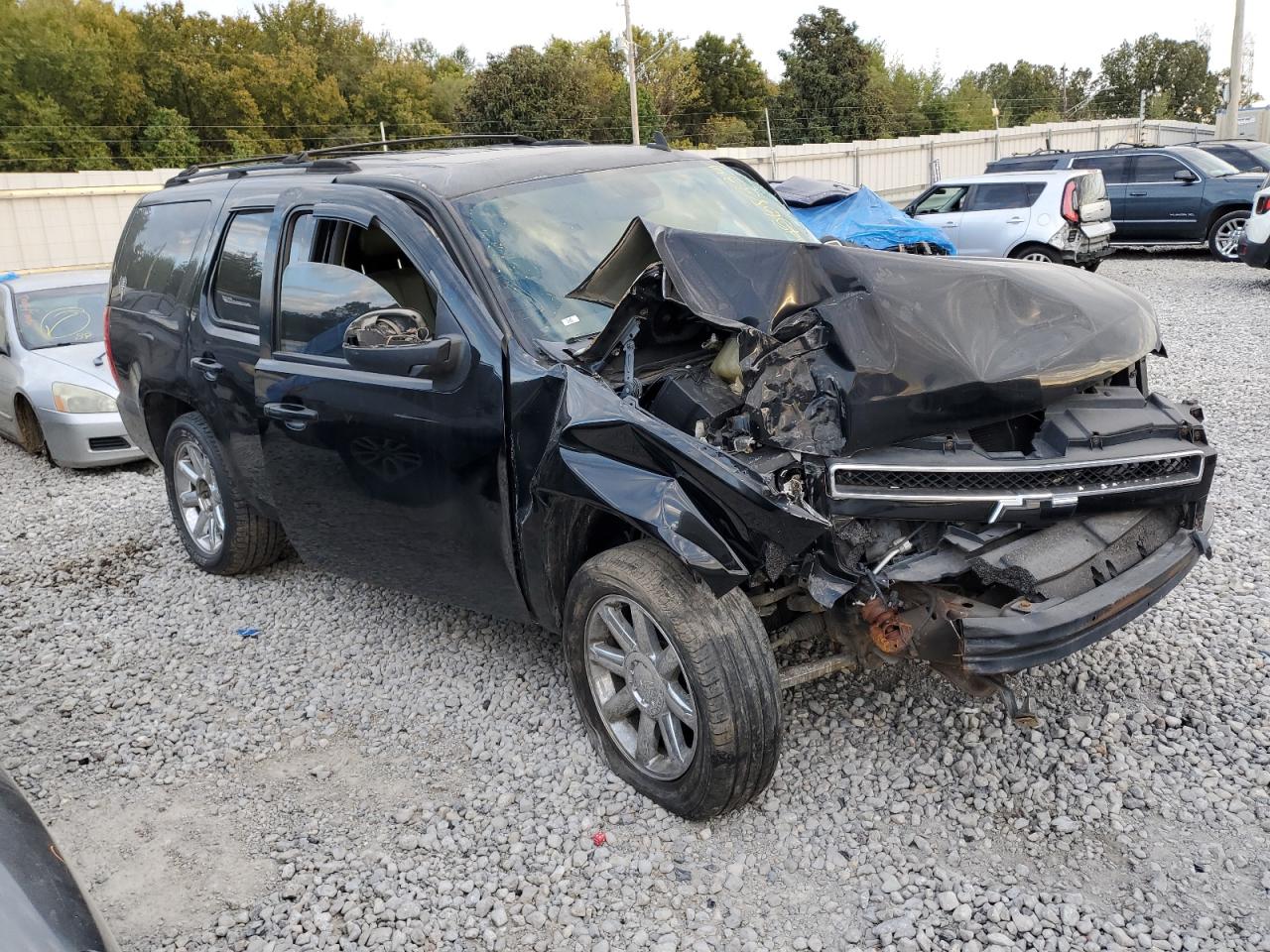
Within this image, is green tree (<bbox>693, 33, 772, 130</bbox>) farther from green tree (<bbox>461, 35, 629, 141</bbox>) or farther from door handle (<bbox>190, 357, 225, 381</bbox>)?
door handle (<bbox>190, 357, 225, 381</bbox>)

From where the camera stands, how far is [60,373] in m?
8.27

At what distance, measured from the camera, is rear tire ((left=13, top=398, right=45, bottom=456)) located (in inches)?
338

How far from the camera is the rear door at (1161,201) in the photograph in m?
15.4

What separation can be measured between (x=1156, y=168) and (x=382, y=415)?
50.6 feet

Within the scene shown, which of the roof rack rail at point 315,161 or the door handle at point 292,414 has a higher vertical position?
the roof rack rail at point 315,161

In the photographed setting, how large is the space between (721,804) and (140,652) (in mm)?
3068

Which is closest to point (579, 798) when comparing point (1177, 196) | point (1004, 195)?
point (1004, 195)

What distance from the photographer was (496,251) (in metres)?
3.64

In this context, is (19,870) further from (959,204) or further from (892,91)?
(892,91)

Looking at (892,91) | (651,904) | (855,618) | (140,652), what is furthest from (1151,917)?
(892,91)

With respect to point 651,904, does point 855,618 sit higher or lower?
higher

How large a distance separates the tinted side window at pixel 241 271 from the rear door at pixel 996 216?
11350 millimetres

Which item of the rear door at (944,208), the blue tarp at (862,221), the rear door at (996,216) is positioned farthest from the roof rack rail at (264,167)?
the rear door at (944,208)

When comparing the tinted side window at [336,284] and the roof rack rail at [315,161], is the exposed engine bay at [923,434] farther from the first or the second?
the roof rack rail at [315,161]
